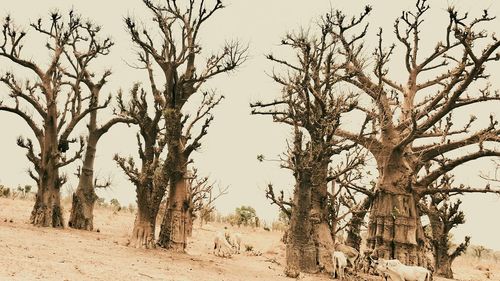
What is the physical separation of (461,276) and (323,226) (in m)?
12.6

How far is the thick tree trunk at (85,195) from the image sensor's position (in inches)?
830

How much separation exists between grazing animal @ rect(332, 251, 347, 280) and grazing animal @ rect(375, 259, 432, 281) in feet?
4.83

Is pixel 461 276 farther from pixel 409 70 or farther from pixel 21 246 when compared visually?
pixel 21 246

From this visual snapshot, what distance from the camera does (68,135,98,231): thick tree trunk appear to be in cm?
2108

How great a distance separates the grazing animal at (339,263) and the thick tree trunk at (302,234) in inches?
29.1

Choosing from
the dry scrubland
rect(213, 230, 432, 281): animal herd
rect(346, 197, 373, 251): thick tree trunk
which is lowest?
the dry scrubland

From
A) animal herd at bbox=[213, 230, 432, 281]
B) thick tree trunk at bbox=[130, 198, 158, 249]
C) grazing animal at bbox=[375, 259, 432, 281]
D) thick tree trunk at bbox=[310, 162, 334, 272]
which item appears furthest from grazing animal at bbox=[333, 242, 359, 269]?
thick tree trunk at bbox=[130, 198, 158, 249]

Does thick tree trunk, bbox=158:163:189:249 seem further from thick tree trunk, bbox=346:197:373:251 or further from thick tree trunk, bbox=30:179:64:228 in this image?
thick tree trunk, bbox=346:197:373:251

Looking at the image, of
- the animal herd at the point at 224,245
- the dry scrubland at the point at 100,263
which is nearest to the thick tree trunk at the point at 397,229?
the dry scrubland at the point at 100,263

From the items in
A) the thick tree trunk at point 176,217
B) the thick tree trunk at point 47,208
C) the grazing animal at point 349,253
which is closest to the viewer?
the grazing animal at point 349,253

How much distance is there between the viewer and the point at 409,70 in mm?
19109

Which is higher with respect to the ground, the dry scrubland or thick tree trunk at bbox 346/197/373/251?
thick tree trunk at bbox 346/197/373/251

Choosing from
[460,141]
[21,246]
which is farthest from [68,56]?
[460,141]

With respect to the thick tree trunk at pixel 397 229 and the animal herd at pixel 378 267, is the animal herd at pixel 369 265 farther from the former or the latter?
the thick tree trunk at pixel 397 229
